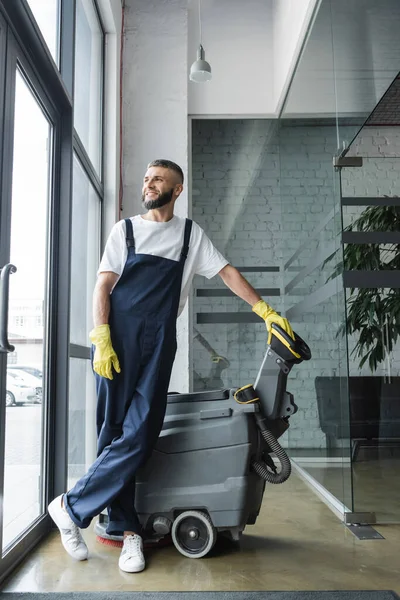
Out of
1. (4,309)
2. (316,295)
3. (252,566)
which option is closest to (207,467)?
(252,566)

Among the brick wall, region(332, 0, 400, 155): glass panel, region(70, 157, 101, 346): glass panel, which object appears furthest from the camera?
the brick wall

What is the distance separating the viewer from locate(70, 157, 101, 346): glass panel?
3.16 meters

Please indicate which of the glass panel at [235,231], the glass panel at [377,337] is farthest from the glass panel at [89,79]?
the glass panel at [377,337]

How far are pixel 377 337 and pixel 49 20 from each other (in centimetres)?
203

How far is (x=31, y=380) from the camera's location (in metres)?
2.38

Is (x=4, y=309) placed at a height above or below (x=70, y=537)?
above

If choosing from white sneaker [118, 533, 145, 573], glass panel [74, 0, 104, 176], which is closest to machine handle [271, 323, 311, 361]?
white sneaker [118, 533, 145, 573]

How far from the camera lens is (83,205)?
3410 mm

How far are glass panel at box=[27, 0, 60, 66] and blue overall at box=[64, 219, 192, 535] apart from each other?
97 cm

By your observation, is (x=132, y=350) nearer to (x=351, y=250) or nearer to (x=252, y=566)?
(x=252, y=566)

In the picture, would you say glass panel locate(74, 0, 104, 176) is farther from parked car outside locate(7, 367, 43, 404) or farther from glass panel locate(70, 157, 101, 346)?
parked car outside locate(7, 367, 43, 404)

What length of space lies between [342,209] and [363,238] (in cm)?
20

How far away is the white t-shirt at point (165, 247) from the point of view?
234cm

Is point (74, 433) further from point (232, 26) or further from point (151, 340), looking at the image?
point (232, 26)
